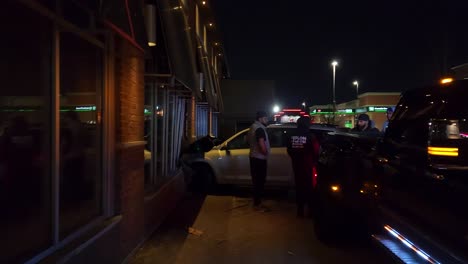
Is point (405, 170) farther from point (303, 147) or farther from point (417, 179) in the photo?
point (303, 147)

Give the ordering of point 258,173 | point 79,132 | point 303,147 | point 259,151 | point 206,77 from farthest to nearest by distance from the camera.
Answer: point 206,77 → point 258,173 → point 259,151 → point 303,147 → point 79,132

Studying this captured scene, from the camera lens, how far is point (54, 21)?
3.84 meters

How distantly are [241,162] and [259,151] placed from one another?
2.10m

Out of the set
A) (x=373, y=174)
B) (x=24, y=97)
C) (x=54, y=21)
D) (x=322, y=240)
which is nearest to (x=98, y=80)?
(x=54, y=21)

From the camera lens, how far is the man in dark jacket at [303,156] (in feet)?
25.8

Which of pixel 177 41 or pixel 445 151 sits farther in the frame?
pixel 177 41

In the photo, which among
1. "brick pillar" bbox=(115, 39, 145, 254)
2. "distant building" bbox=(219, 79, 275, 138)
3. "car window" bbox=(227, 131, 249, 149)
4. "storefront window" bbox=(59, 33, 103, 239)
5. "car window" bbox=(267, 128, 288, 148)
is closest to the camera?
"storefront window" bbox=(59, 33, 103, 239)

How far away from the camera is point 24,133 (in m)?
3.49

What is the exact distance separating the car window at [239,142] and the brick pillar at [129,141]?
4.79 metres

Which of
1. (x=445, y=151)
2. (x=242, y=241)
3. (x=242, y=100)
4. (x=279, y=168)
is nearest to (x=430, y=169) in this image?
(x=445, y=151)

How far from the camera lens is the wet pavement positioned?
18.5 feet

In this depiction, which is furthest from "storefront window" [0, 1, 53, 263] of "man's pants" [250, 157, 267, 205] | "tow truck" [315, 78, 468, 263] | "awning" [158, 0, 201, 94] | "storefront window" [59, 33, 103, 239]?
"man's pants" [250, 157, 267, 205]

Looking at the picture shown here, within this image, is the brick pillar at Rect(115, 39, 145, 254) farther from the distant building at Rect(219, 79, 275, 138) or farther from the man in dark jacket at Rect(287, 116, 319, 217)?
the distant building at Rect(219, 79, 275, 138)

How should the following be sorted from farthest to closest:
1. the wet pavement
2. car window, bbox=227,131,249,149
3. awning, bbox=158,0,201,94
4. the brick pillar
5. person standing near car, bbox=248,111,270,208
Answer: car window, bbox=227,131,249,149 < person standing near car, bbox=248,111,270,208 < awning, bbox=158,0,201,94 < the wet pavement < the brick pillar
